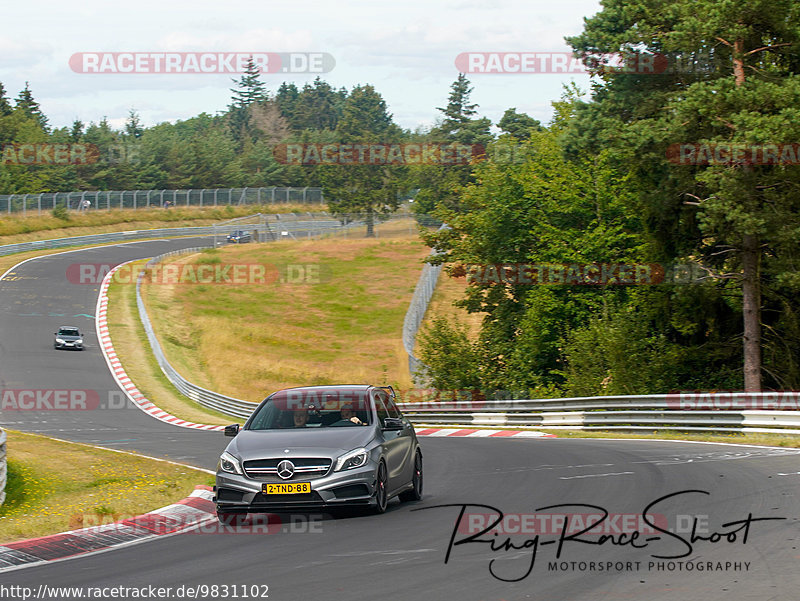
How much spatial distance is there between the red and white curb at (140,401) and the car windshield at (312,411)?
13643mm

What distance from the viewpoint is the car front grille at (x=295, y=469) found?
10.2 m

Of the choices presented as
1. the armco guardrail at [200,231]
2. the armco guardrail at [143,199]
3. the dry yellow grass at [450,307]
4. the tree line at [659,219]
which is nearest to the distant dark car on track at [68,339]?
the dry yellow grass at [450,307]

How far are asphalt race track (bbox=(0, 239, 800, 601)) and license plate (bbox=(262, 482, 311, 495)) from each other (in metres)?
0.35

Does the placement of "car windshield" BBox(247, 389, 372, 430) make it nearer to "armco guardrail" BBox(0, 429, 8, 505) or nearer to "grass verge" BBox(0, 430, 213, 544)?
"grass verge" BBox(0, 430, 213, 544)

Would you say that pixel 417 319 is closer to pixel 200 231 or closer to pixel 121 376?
pixel 121 376

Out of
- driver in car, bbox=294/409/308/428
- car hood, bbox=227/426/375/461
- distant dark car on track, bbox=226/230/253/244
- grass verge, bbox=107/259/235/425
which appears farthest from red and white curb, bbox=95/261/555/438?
distant dark car on track, bbox=226/230/253/244

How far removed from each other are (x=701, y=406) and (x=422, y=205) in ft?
312

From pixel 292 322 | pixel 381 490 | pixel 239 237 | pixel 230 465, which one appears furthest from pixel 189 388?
pixel 239 237

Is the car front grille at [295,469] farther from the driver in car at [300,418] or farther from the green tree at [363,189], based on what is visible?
the green tree at [363,189]

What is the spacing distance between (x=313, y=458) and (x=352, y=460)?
1.34 ft

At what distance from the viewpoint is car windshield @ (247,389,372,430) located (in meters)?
11.3

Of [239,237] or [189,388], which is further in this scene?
[239,237]

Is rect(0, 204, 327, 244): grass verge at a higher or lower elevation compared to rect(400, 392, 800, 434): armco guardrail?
higher

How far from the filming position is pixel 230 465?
34.1ft
